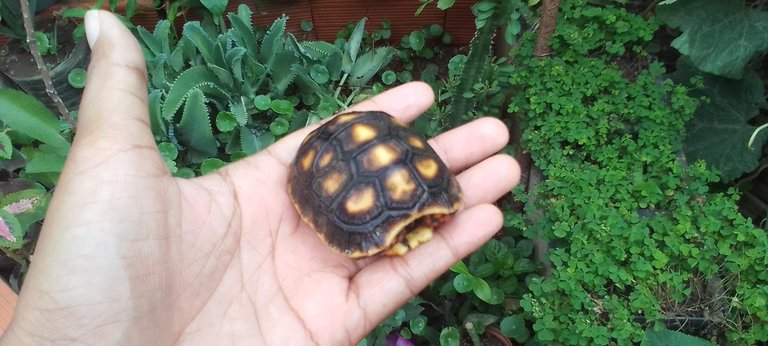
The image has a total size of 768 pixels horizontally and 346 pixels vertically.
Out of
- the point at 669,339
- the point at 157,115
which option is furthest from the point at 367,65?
the point at 669,339

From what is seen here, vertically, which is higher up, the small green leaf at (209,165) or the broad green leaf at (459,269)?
the small green leaf at (209,165)

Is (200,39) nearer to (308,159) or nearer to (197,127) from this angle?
(197,127)

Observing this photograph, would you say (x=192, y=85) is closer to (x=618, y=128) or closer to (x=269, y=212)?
(x=269, y=212)

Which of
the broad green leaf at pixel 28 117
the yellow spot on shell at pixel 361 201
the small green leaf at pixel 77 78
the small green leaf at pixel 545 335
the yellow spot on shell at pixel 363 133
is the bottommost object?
the small green leaf at pixel 545 335

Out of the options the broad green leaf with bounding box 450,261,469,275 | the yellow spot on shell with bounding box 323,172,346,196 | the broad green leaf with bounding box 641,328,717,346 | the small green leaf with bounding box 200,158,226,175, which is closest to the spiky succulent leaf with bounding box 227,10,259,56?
the small green leaf with bounding box 200,158,226,175

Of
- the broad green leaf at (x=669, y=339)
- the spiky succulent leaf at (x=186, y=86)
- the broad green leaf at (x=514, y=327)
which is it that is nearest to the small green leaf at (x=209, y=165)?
the spiky succulent leaf at (x=186, y=86)

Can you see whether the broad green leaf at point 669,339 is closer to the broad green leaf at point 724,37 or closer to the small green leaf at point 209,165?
the broad green leaf at point 724,37
